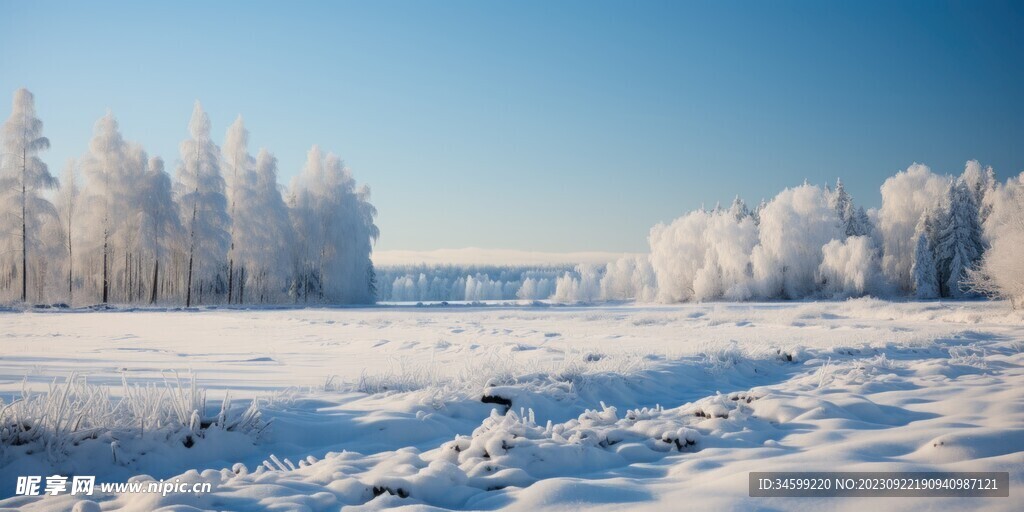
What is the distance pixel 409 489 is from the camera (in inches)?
130

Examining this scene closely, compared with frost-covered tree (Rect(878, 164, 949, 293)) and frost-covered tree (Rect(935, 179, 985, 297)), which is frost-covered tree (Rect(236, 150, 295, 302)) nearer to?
frost-covered tree (Rect(878, 164, 949, 293))

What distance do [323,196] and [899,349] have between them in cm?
3842

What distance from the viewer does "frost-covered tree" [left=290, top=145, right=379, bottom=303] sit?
40281mm

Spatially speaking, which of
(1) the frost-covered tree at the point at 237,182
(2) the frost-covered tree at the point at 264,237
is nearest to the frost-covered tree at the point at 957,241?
(2) the frost-covered tree at the point at 264,237

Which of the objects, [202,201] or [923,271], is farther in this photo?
[923,271]

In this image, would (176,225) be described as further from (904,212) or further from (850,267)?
(904,212)

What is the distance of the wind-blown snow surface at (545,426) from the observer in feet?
10.7

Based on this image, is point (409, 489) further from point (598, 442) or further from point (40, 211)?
point (40, 211)

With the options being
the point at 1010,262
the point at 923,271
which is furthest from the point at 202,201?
the point at 923,271

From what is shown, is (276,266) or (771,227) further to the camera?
(771,227)

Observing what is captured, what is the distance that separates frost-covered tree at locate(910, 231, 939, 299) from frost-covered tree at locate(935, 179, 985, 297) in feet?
5.40

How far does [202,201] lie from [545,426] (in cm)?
3487

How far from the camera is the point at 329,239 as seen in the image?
133 feet

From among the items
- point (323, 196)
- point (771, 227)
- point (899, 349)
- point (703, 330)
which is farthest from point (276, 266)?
point (771, 227)
